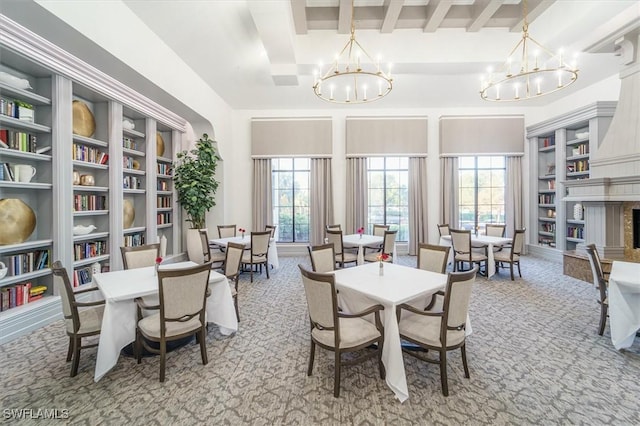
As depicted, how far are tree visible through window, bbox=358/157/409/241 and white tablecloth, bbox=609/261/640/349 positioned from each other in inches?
204

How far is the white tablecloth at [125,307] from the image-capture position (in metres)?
2.34

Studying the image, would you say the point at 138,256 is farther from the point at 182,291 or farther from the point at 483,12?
the point at 483,12

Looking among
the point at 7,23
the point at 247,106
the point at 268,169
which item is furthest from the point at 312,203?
the point at 7,23

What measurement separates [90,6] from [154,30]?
3.65 feet

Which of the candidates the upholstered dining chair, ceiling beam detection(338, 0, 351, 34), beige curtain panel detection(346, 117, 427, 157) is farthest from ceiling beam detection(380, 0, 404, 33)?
the upholstered dining chair

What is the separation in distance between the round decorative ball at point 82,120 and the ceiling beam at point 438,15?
18.6 feet

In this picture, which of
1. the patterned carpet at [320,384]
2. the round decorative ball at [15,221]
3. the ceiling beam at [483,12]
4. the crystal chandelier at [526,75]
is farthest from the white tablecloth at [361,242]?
the round decorative ball at [15,221]

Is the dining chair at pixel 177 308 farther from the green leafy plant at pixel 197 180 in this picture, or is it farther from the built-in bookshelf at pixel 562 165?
the built-in bookshelf at pixel 562 165

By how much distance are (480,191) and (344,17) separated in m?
6.06

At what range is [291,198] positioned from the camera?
317 inches

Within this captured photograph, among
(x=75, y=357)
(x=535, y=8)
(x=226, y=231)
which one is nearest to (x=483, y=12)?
(x=535, y=8)

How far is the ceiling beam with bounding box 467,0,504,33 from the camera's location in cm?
403

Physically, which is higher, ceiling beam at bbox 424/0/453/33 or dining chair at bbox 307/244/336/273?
ceiling beam at bbox 424/0/453/33

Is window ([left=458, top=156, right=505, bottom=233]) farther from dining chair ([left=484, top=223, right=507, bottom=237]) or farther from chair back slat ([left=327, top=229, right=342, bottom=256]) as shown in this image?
chair back slat ([left=327, top=229, right=342, bottom=256])
